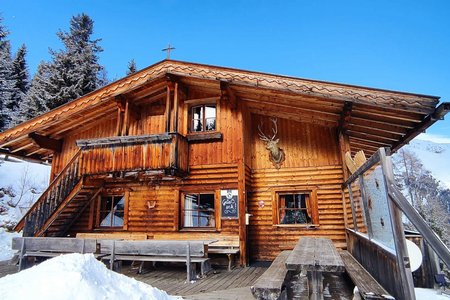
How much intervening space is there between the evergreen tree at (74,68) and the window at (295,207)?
19.8 m

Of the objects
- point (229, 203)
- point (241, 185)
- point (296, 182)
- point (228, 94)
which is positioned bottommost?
point (229, 203)

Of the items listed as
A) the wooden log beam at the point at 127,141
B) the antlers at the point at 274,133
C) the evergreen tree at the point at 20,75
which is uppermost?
the evergreen tree at the point at 20,75

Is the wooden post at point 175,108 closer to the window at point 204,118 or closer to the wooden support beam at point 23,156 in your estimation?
the window at point 204,118

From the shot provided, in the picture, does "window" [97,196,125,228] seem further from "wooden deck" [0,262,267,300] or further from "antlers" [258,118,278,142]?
"antlers" [258,118,278,142]

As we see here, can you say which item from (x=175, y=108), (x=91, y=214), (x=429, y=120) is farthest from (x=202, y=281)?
(x=429, y=120)

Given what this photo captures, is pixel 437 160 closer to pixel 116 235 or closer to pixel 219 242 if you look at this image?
pixel 219 242

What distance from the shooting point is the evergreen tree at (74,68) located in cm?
2223

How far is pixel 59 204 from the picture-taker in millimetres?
10242

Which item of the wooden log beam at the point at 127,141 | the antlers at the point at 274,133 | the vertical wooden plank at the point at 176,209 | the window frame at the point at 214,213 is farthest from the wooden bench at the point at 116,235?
the antlers at the point at 274,133

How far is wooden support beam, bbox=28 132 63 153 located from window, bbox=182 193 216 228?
7.00 meters

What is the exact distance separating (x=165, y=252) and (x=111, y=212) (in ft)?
16.5

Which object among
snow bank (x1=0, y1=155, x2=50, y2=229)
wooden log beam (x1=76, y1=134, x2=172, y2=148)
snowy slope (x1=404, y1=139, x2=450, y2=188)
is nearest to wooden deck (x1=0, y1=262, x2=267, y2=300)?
wooden log beam (x1=76, y1=134, x2=172, y2=148)

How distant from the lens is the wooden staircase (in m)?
9.95

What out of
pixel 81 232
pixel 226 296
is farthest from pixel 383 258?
pixel 81 232
